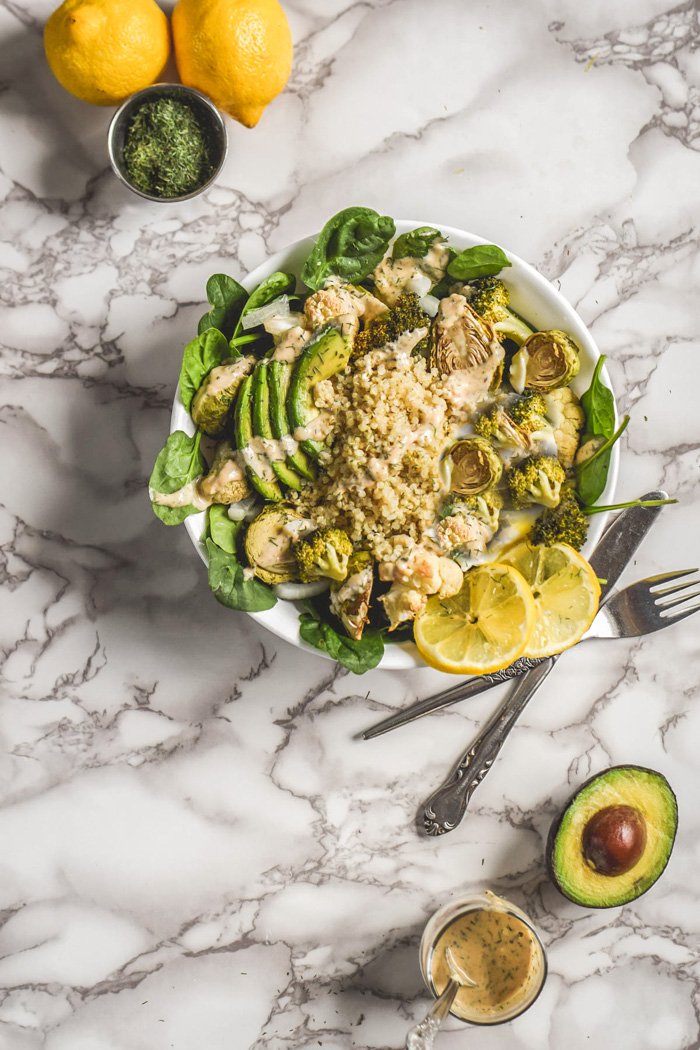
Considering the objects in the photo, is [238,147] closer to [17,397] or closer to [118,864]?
[17,397]

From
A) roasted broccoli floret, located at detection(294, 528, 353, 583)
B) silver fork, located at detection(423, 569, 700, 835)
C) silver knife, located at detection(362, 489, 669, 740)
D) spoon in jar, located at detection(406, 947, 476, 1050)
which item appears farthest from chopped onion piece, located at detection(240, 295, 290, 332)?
spoon in jar, located at detection(406, 947, 476, 1050)

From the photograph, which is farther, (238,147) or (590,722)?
(590,722)

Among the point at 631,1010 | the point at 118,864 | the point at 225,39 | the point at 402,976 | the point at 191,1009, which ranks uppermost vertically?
the point at 225,39

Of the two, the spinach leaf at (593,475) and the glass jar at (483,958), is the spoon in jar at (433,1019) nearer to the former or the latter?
the glass jar at (483,958)

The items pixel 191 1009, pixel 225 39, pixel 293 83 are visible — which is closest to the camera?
pixel 225 39

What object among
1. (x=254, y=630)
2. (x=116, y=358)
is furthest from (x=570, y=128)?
(x=254, y=630)

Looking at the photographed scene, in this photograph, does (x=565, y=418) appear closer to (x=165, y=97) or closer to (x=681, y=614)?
(x=681, y=614)
